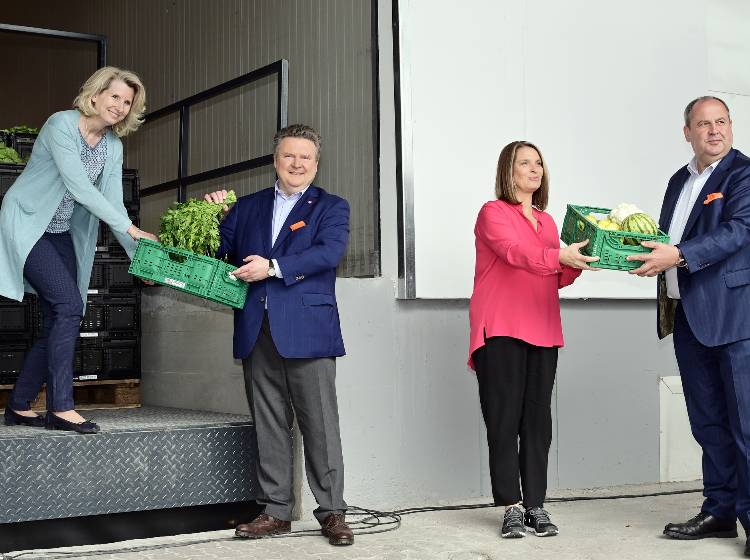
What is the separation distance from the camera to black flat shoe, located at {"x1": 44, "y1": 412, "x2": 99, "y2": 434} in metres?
4.63

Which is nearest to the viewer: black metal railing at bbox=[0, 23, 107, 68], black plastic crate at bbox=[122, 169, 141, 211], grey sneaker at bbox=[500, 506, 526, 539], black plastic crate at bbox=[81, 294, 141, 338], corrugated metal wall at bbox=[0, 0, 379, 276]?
grey sneaker at bbox=[500, 506, 526, 539]

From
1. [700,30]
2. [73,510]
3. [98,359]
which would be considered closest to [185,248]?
[73,510]

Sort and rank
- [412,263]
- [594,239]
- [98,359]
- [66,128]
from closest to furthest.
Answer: [594,239] → [66,128] → [412,263] → [98,359]

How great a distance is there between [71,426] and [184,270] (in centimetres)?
93

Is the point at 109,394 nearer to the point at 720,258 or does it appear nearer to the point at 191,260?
the point at 191,260

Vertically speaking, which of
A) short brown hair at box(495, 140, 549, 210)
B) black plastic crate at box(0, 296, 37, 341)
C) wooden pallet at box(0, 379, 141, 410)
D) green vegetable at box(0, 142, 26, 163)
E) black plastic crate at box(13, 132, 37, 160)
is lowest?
wooden pallet at box(0, 379, 141, 410)

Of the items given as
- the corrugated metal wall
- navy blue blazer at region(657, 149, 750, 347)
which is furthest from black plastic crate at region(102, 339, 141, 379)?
navy blue blazer at region(657, 149, 750, 347)

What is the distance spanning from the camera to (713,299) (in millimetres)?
4453

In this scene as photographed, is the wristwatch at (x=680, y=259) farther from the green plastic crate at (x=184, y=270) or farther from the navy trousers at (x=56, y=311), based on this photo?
the navy trousers at (x=56, y=311)

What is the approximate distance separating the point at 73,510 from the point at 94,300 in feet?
6.73

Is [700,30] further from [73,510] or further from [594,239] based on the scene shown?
[73,510]

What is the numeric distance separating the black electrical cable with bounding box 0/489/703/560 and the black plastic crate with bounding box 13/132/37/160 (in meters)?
3.21

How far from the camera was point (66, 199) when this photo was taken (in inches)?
186

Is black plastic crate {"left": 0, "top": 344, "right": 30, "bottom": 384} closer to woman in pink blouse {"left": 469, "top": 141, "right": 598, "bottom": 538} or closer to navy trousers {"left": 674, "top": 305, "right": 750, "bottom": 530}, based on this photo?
woman in pink blouse {"left": 469, "top": 141, "right": 598, "bottom": 538}
